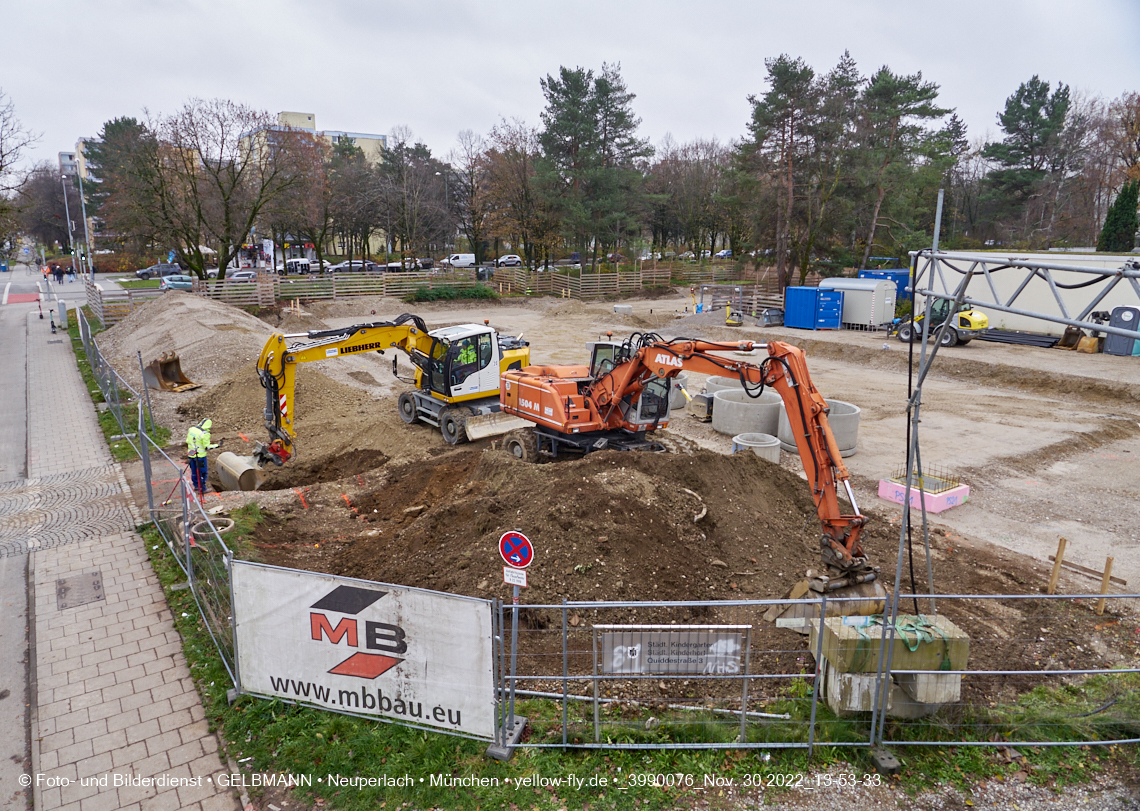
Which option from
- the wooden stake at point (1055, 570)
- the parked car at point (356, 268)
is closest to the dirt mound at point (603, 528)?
the wooden stake at point (1055, 570)

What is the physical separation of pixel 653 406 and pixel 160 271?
59.9m

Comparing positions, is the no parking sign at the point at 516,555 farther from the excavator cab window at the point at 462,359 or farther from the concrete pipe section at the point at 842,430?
the concrete pipe section at the point at 842,430

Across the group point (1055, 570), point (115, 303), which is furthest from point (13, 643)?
point (115, 303)

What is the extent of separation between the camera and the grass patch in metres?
45.8

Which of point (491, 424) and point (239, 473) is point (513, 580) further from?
point (491, 424)

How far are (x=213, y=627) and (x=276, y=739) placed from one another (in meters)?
2.14

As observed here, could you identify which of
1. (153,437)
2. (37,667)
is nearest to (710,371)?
(37,667)

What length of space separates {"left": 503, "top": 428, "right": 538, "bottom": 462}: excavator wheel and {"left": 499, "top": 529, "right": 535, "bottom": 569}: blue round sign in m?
7.95

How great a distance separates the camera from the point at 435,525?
33.2 ft

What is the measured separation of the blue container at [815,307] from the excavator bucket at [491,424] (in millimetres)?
22777

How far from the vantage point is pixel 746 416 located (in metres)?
17.4

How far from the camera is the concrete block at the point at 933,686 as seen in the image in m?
6.38

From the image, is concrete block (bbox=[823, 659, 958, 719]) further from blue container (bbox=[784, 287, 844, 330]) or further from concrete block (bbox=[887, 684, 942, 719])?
blue container (bbox=[784, 287, 844, 330])

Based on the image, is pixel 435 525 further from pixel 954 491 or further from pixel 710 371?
pixel 954 491
